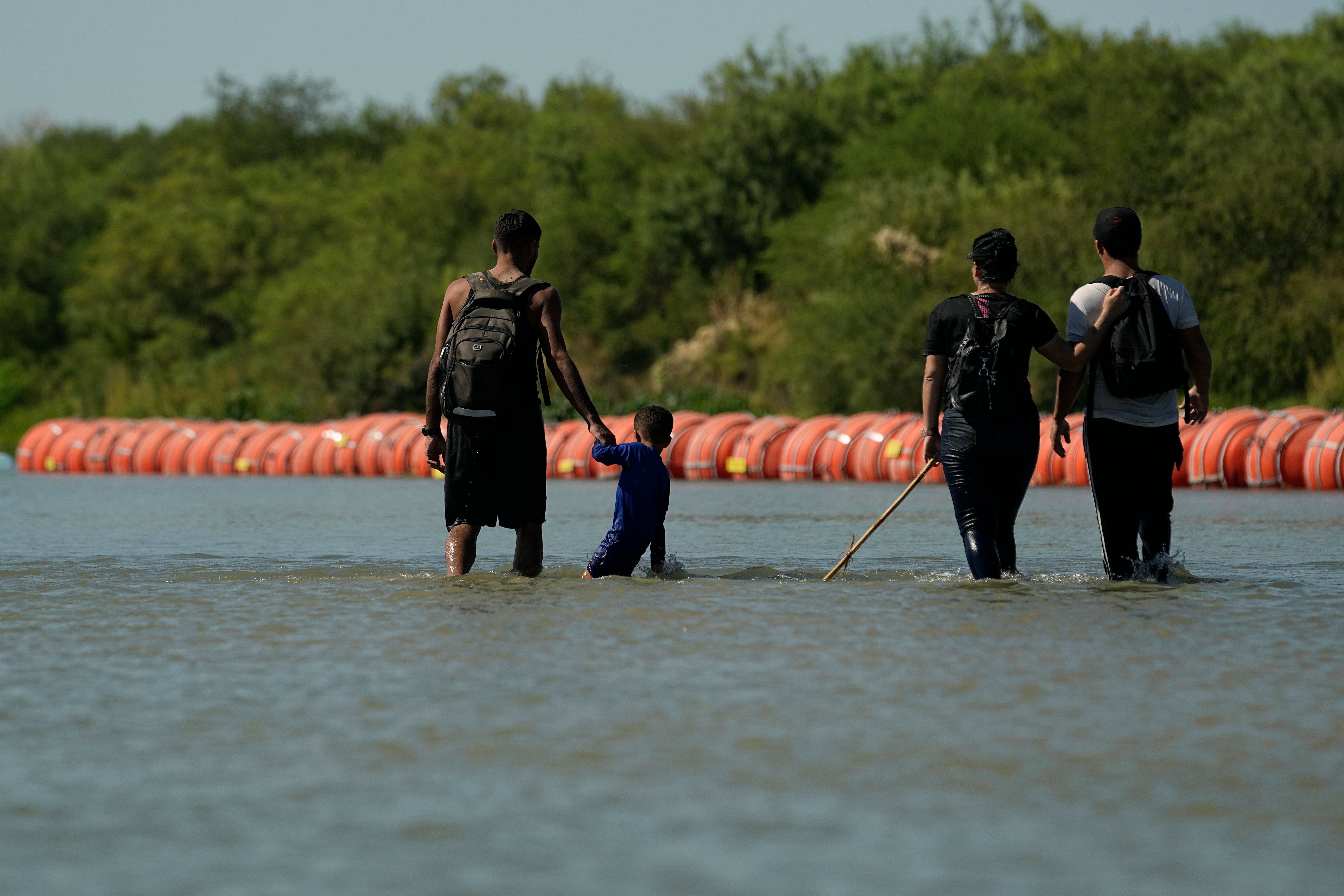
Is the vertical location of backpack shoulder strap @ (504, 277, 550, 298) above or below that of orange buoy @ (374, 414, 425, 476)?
above

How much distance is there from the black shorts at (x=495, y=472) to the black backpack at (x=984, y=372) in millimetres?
1870

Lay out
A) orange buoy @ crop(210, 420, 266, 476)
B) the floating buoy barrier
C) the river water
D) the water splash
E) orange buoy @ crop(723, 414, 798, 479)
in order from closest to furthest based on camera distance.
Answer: the river water
the water splash
the floating buoy barrier
orange buoy @ crop(723, 414, 798, 479)
orange buoy @ crop(210, 420, 266, 476)

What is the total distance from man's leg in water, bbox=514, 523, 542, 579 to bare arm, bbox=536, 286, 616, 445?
56cm

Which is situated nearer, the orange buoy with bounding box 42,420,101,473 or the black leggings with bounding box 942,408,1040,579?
the black leggings with bounding box 942,408,1040,579

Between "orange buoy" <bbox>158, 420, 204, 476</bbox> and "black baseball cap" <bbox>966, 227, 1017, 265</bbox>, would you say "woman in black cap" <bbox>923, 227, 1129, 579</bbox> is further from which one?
"orange buoy" <bbox>158, 420, 204, 476</bbox>

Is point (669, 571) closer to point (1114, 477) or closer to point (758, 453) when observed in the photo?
point (1114, 477)

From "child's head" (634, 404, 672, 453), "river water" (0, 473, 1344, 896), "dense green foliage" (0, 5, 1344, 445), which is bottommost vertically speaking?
"river water" (0, 473, 1344, 896)

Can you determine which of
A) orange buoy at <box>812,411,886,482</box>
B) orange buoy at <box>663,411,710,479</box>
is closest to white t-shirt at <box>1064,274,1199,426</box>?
orange buoy at <box>812,411,886,482</box>

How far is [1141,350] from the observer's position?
24.1 feet

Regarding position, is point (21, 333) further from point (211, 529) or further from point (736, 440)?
point (211, 529)

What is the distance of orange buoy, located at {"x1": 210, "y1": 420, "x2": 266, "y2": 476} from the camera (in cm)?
2984

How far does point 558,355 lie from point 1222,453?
1413 centimetres

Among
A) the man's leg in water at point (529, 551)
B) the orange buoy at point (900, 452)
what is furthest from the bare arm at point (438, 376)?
the orange buoy at point (900, 452)

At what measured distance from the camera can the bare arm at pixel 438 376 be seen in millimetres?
7895
